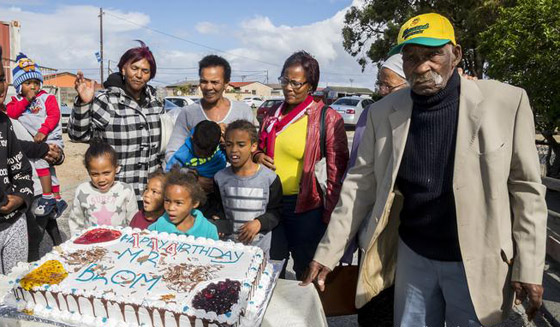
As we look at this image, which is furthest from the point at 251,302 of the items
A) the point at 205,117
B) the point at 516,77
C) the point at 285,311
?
the point at 516,77

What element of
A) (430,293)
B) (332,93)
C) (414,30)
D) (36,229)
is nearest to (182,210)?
(430,293)

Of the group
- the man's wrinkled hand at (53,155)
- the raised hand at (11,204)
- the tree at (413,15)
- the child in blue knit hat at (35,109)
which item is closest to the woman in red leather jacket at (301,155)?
the raised hand at (11,204)

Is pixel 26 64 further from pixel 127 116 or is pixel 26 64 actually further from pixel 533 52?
pixel 533 52

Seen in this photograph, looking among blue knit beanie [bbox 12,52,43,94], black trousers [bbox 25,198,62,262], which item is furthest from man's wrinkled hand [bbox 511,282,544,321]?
blue knit beanie [bbox 12,52,43,94]

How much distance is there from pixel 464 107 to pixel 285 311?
1.30m

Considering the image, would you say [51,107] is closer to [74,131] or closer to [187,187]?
[74,131]

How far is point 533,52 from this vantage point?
5.75 metres

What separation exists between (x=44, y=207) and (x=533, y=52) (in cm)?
632

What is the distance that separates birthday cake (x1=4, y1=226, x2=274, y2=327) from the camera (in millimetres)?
1795

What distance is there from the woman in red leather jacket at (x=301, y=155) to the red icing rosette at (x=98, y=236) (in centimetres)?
106

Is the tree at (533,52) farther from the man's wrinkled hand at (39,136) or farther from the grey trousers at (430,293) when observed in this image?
the man's wrinkled hand at (39,136)

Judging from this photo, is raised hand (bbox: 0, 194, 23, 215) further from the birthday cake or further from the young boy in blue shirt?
the young boy in blue shirt

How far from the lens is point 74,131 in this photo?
3037mm

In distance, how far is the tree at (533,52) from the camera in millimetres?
5559
